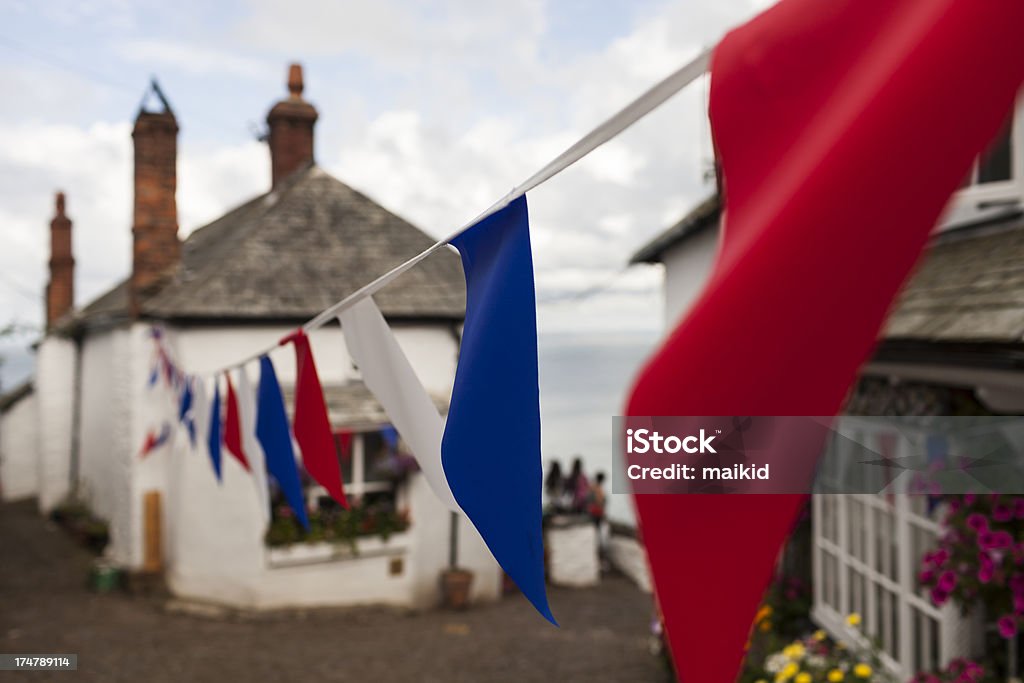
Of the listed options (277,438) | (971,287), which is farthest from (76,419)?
(971,287)

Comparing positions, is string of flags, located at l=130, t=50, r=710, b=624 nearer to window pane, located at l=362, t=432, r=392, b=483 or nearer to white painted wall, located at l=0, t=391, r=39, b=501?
window pane, located at l=362, t=432, r=392, b=483

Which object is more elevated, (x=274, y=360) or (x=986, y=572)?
(x=274, y=360)

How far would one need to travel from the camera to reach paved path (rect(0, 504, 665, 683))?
7.99 metres

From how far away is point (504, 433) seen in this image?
1.42 metres

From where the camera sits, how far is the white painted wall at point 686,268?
288 inches

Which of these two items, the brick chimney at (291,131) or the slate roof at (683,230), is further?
the brick chimney at (291,131)

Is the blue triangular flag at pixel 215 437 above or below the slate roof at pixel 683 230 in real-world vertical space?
below

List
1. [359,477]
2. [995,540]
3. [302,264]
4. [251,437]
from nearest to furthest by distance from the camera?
[995,540] < [251,437] < [359,477] < [302,264]

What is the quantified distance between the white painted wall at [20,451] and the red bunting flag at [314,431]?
1816cm

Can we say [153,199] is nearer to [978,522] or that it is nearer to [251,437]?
[251,437]

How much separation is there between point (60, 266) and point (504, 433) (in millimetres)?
20611

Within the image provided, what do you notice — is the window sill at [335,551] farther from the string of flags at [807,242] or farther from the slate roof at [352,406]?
the string of flags at [807,242]

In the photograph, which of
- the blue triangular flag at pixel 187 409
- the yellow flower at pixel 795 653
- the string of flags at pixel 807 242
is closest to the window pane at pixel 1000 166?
the yellow flower at pixel 795 653

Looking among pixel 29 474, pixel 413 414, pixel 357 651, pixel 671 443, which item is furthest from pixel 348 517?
pixel 29 474
